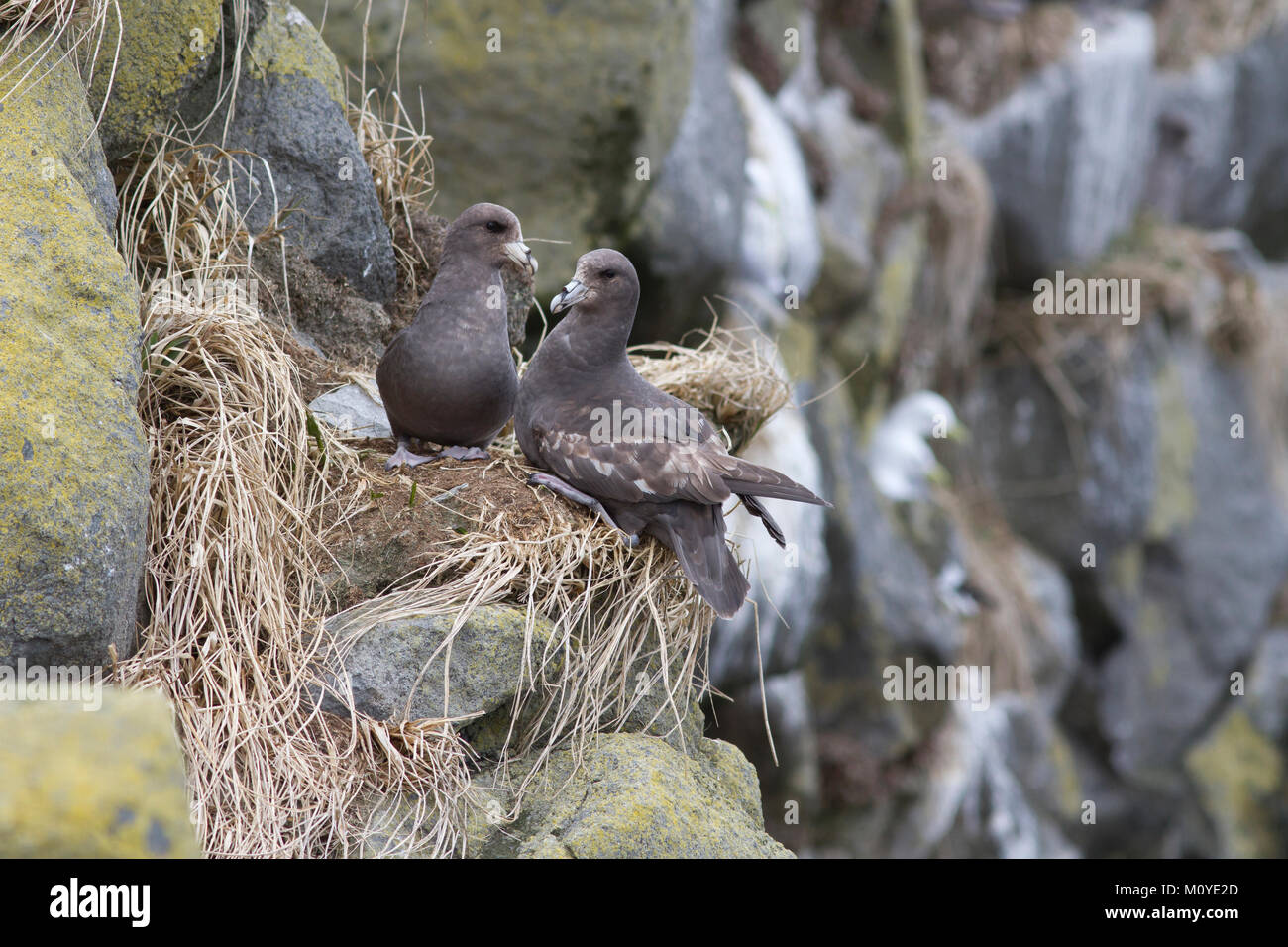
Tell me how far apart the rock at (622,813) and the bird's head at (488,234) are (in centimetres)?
163

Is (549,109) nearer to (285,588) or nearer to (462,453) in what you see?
(462,453)

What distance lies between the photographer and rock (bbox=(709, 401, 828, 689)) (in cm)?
560

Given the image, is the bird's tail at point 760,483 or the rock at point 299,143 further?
the rock at point 299,143

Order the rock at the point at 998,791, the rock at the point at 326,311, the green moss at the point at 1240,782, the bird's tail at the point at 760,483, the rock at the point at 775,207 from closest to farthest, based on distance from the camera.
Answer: the bird's tail at the point at 760,483 < the rock at the point at 326,311 < the rock at the point at 775,207 < the rock at the point at 998,791 < the green moss at the point at 1240,782

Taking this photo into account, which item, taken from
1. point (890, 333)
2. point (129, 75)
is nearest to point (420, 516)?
point (129, 75)

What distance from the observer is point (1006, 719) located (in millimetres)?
9016

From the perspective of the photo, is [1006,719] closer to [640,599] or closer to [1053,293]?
[1053,293]

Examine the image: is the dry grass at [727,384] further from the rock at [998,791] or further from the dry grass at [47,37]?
the rock at [998,791]

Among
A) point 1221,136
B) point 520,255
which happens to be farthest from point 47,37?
point 1221,136

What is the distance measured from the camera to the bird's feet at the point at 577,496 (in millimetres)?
3441

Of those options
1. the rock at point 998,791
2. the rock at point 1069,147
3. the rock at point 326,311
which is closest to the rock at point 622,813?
the rock at point 326,311

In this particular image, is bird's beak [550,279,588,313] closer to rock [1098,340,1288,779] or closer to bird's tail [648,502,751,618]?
bird's tail [648,502,751,618]

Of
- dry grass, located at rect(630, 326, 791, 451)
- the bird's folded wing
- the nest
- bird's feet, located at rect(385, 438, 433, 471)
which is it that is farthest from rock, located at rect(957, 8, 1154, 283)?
the nest
